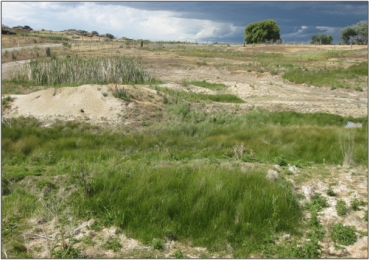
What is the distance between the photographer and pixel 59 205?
19.0ft

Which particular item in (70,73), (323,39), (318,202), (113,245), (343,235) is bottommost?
(113,245)

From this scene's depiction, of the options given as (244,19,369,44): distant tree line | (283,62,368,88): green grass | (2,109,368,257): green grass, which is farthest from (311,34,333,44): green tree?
(2,109,368,257): green grass

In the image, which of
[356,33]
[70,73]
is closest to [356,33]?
[356,33]

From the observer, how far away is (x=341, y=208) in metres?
5.88

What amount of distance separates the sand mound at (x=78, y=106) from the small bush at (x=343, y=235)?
10.5 meters

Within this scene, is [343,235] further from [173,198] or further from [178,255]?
[173,198]

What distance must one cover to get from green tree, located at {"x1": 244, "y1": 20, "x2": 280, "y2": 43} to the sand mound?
2990 inches

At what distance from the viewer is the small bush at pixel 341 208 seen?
584 cm

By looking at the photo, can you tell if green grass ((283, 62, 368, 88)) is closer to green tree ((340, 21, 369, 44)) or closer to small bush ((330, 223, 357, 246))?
small bush ((330, 223, 357, 246))

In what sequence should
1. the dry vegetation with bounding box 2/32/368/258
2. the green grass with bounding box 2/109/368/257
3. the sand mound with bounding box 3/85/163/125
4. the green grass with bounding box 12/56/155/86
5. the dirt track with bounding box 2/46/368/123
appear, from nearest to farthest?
the dry vegetation with bounding box 2/32/368/258 → the green grass with bounding box 2/109/368/257 → the sand mound with bounding box 3/85/163/125 → the dirt track with bounding box 2/46/368/123 → the green grass with bounding box 12/56/155/86

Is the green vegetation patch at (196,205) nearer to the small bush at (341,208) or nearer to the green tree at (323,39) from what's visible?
the small bush at (341,208)

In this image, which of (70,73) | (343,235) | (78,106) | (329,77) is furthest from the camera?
(329,77)

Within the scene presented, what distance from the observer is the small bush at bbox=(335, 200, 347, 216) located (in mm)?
5840

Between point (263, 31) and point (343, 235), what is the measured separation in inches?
3415
